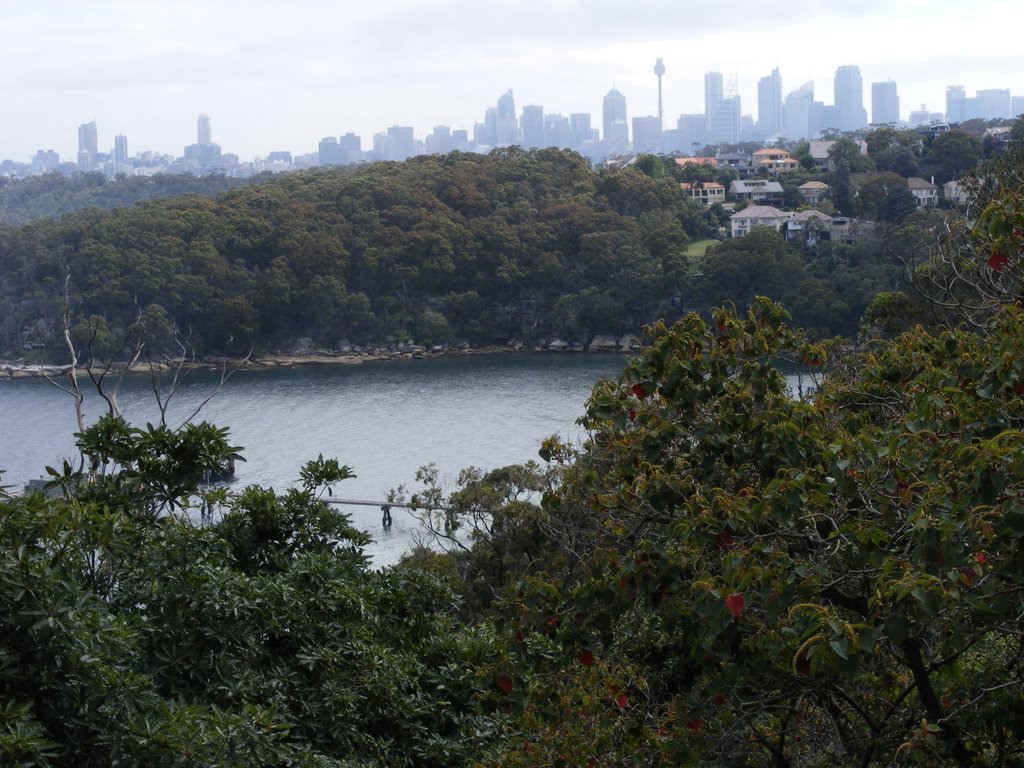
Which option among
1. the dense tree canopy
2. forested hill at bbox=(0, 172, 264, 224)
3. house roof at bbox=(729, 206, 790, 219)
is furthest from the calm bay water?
forested hill at bbox=(0, 172, 264, 224)

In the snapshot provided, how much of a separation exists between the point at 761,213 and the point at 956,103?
85392 mm

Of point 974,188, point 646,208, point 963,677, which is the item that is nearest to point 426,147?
point 646,208

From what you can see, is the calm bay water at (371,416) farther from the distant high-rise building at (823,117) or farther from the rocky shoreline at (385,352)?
the distant high-rise building at (823,117)

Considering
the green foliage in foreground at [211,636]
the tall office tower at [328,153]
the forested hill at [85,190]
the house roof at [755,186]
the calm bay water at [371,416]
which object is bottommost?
the calm bay water at [371,416]

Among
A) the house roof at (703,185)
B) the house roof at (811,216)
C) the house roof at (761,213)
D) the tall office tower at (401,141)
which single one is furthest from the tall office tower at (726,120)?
the house roof at (811,216)

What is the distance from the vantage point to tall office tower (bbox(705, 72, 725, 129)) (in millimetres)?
127025

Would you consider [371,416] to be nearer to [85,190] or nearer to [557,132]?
[85,190]

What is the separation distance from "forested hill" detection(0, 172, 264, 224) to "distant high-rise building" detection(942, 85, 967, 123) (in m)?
75.2

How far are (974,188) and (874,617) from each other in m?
9.09

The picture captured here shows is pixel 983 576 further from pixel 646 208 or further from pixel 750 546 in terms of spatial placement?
pixel 646 208

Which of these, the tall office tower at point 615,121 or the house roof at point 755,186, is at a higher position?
the tall office tower at point 615,121

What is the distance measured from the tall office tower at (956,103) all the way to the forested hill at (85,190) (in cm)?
7520

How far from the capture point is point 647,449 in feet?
9.56

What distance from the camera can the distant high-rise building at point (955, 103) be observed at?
11000 cm
